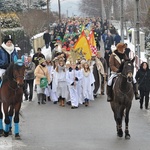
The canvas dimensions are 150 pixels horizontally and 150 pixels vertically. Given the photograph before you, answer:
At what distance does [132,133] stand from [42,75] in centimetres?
603

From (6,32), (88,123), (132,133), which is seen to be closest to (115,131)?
(132,133)

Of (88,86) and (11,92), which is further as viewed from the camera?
(88,86)

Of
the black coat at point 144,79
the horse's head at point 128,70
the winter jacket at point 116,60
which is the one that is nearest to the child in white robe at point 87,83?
the black coat at point 144,79

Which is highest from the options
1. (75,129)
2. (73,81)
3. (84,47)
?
(84,47)

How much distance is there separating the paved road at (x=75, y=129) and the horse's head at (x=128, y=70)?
68.2 inches

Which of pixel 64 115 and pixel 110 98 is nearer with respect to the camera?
pixel 110 98

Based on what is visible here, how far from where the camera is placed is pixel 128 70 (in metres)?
13.1

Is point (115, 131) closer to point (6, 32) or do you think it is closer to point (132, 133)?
point (132, 133)

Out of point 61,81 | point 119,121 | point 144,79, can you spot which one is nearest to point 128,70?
point 119,121

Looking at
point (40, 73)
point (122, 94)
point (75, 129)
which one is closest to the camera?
point (122, 94)

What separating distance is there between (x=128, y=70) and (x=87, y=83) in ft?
22.0

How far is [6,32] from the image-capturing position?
1242 inches

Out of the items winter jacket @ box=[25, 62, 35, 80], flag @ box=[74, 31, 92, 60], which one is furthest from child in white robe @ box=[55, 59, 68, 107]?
flag @ box=[74, 31, 92, 60]

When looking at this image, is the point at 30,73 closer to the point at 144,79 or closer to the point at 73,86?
the point at 73,86
